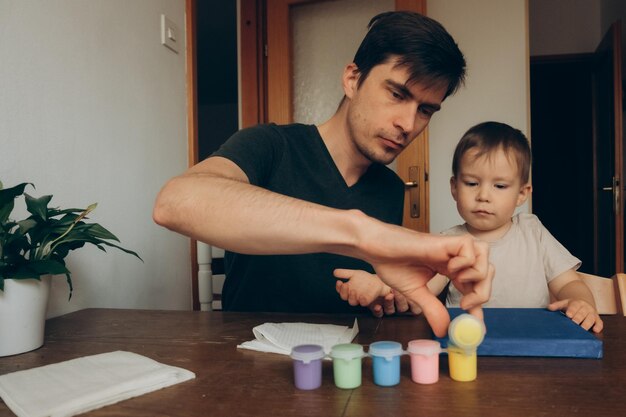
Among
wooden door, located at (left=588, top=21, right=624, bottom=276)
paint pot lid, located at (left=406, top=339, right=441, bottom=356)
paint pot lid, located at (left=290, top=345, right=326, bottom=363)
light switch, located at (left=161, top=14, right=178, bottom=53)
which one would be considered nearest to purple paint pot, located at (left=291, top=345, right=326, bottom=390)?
paint pot lid, located at (left=290, top=345, right=326, bottom=363)

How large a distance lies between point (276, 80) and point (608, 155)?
2.78 meters

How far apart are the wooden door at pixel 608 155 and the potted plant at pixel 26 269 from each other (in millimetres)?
3620

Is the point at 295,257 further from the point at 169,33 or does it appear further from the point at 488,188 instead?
the point at 169,33

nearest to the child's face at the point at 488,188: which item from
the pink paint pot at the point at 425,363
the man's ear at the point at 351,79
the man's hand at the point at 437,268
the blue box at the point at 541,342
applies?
the man's ear at the point at 351,79

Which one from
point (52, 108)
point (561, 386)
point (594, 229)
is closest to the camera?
point (561, 386)

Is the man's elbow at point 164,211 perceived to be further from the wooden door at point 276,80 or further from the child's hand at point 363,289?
the wooden door at point 276,80

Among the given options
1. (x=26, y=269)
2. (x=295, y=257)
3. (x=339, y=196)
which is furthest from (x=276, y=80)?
(x=26, y=269)

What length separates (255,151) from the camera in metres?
1.30

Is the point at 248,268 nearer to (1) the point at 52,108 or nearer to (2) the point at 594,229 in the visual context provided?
(1) the point at 52,108

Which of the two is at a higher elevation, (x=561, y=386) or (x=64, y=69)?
(x=64, y=69)

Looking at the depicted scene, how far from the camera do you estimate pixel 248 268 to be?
1.48 meters

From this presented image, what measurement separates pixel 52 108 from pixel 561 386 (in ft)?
4.43

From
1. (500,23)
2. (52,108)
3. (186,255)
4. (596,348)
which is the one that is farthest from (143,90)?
(500,23)

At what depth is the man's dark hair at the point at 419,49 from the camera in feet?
4.32
